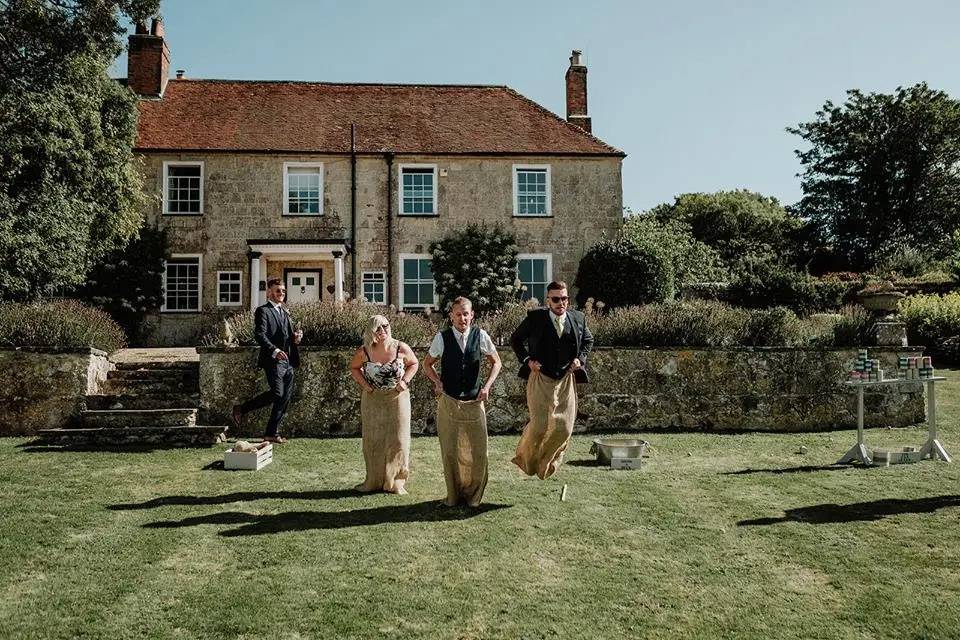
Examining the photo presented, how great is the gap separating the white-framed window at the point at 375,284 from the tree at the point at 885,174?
30729mm

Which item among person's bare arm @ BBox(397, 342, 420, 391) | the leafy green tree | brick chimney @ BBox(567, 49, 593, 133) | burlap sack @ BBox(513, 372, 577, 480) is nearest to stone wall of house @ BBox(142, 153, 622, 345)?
the leafy green tree

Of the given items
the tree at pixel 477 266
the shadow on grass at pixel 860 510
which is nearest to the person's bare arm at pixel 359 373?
the shadow on grass at pixel 860 510

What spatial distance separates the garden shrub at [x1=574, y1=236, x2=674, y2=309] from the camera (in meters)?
21.5

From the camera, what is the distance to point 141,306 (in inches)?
826

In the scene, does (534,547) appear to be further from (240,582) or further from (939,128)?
(939,128)

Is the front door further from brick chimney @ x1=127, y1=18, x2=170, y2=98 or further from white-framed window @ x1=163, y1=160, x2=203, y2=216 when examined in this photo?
brick chimney @ x1=127, y1=18, x2=170, y2=98

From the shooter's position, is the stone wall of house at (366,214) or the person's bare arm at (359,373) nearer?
the person's bare arm at (359,373)

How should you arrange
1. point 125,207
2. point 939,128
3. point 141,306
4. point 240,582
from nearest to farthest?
point 240,582 < point 125,207 < point 141,306 < point 939,128

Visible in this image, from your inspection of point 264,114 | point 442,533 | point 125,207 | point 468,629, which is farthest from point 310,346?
point 264,114

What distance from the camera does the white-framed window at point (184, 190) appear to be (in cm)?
2175

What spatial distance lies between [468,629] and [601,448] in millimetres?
4929

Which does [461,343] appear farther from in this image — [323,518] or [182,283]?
[182,283]

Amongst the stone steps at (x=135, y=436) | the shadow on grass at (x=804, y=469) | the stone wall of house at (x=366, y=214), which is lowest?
the shadow on grass at (x=804, y=469)

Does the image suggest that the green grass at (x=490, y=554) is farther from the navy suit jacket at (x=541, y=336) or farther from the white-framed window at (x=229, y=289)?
the white-framed window at (x=229, y=289)
